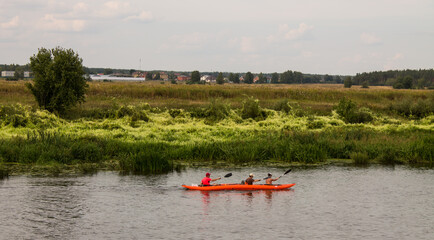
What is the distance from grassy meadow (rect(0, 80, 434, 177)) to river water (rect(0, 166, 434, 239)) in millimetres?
2741

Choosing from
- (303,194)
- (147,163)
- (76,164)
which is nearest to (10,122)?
(76,164)

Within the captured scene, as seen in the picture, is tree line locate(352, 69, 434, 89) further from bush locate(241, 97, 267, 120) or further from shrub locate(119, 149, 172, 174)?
shrub locate(119, 149, 172, 174)

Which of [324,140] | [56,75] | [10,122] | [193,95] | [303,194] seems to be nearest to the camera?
[303,194]

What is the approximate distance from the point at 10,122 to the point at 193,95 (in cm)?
2596

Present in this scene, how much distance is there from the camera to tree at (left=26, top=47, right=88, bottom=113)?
141ft

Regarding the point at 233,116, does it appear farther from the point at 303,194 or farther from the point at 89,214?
the point at 89,214

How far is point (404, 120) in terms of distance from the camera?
47.4 meters

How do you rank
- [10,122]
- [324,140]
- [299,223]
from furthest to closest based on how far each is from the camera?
[10,122]
[324,140]
[299,223]

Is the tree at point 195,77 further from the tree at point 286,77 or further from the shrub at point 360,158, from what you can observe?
the shrub at point 360,158

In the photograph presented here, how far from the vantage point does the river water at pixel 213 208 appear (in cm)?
1770

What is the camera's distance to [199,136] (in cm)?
3562

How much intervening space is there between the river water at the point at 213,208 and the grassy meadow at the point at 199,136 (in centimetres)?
274

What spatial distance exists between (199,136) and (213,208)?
1502cm

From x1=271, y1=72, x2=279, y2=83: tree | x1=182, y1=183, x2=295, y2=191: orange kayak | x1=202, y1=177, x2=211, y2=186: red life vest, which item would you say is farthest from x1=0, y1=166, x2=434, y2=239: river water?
x1=271, y1=72, x2=279, y2=83: tree
